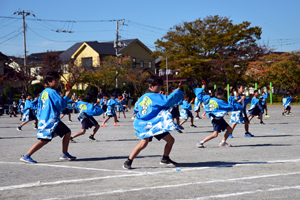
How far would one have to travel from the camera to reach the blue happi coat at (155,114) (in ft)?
21.0

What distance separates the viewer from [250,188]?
4.97 metres

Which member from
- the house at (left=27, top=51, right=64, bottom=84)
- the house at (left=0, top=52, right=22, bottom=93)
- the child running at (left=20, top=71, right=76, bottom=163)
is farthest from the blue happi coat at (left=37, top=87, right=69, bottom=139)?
the house at (left=0, top=52, right=22, bottom=93)

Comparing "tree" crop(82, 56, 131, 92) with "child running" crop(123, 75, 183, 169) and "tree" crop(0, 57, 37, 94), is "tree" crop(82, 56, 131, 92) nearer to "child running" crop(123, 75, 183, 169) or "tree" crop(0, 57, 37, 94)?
"tree" crop(0, 57, 37, 94)

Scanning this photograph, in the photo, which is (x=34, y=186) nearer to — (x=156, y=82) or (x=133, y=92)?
(x=156, y=82)

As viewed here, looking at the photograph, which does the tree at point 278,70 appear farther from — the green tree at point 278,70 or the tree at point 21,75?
the tree at point 21,75

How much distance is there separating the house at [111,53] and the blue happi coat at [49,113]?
49.6 meters

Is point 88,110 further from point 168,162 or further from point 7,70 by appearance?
point 7,70

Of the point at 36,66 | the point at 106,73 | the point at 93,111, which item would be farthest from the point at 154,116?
the point at 36,66

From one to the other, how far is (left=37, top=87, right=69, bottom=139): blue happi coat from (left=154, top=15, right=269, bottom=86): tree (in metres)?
43.2

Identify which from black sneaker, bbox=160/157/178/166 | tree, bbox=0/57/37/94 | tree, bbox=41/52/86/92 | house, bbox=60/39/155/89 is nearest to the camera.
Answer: black sneaker, bbox=160/157/178/166

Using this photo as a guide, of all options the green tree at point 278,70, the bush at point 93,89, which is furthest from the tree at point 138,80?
the green tree at point 278,70

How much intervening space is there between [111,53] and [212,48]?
18.1 meters

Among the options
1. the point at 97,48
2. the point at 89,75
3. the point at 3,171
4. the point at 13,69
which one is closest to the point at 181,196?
the point at 3,171

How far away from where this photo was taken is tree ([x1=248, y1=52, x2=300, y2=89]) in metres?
46.8
